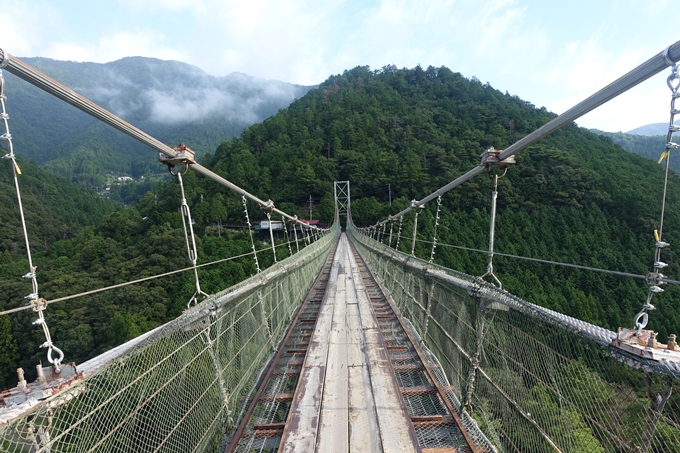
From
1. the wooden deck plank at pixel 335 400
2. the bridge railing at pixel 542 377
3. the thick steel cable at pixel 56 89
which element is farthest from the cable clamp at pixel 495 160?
the thick steel cable at pixel 56 89

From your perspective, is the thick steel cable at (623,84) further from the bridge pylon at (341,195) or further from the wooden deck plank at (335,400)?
the bridge pylon at (341,195)

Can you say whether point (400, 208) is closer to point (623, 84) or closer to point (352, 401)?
point (352, 401)

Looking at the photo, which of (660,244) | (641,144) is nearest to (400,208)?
(660,244)

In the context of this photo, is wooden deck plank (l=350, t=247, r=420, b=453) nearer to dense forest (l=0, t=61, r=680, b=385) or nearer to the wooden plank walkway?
the wooden plank walkway

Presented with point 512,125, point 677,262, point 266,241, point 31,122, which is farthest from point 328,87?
point 31,122

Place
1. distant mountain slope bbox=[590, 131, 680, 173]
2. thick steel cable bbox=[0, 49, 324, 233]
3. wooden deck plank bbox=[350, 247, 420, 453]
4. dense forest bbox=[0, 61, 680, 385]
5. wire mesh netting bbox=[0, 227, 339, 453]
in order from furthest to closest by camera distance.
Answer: distant mountain slope bbox=[590, 131, 680, 173] < dense forest bbox=[0, 61, 680, 385] < wooden deck plank bbox=[350, 247, 420, 453] < thick steel cable bbox=[0, 49, 324, 233] < wire mesh netting bbox=[0, 227, 339, 453]

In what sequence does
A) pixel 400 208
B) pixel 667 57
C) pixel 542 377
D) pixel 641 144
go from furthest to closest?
pixel 641 144 → pixel 400 208 → pixel 542 377 → pixel 667 57

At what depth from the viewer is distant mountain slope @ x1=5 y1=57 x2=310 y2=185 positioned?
334 feet

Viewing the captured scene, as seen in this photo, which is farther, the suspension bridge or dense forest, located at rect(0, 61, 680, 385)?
dense forest, located at rect(0, 61, 680, 385)

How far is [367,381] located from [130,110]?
187 meters

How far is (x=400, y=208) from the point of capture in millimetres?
35875


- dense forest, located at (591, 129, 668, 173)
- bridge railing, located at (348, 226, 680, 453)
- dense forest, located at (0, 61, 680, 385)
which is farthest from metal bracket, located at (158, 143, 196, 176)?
dense forest, located at (591, 129, 668, 173)

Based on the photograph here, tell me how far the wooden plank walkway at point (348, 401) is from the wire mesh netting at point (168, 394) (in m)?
0.38

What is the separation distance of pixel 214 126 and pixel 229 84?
7689 cm
